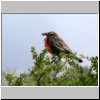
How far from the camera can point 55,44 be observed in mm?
3027

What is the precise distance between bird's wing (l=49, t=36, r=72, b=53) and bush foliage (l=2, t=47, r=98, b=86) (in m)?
0.07

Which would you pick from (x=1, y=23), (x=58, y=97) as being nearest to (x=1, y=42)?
(x=1, y=23)

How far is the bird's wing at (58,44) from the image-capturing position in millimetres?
→ 2951

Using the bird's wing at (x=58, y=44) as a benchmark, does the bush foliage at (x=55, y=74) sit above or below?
below

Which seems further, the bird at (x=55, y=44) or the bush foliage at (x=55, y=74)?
the bird at (x=55, y=44)

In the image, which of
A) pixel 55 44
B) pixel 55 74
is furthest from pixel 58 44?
pixel 55 74

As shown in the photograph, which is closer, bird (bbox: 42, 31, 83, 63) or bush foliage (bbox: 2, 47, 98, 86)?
bush foliage (bbox: 2, 47, 98, 86)

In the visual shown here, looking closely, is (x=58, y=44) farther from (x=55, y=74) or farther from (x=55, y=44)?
(x=55, y=74)

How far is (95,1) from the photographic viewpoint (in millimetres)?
2822

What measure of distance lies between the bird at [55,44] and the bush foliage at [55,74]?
7 centimetres

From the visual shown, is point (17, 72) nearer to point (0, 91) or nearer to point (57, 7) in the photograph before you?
point (0, 91)

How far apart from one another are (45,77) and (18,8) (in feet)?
2.11

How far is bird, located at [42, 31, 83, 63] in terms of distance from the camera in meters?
2.95

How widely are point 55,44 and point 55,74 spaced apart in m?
0.30
